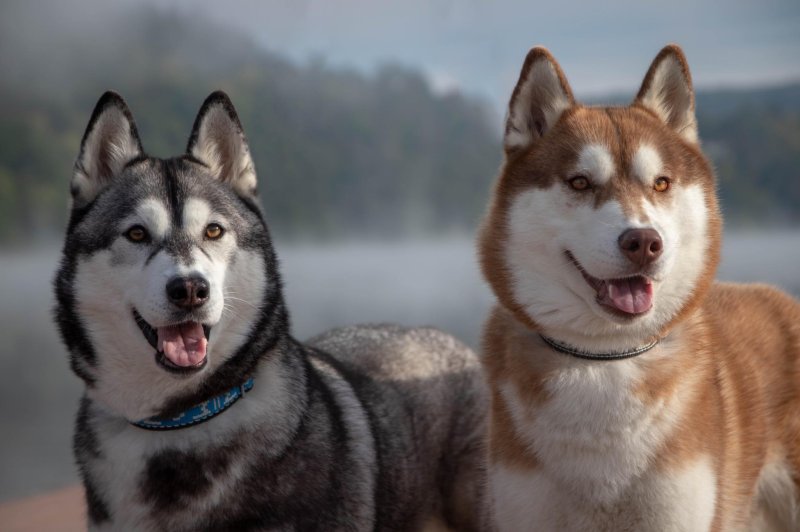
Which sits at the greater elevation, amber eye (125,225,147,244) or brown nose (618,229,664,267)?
brown nose (618,229,664,267)

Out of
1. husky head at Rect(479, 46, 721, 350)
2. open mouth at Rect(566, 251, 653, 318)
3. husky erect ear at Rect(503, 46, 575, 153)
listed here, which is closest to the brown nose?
husky head at Rect(479, 46, 721, 350)

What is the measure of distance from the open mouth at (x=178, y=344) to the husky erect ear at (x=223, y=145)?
26.8 inches

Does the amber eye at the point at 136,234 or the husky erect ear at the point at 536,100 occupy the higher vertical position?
the husky erect ear at the point at 536,100

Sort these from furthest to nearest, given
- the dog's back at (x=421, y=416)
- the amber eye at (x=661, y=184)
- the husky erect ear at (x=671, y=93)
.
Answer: the dog's back at (x=421, y=416), the husky erect ear at (x=671, y=93), the amber eye at (x=661, y=184)

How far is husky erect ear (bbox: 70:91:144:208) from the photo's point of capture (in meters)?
3.09

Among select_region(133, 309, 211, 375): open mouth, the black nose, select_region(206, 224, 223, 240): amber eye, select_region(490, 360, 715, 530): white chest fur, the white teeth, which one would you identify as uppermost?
select_region(206, 224, 223, 240): amber eye

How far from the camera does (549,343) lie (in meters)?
2.87

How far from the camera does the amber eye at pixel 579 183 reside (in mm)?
2738

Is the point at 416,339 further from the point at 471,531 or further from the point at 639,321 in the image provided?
the point at 639,321

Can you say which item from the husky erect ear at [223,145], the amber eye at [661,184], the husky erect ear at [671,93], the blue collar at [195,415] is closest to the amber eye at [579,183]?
the amber eye at [661,184]

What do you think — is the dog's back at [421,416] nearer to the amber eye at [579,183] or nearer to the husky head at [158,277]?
the husky head at [158,277]

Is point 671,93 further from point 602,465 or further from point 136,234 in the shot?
point 136,234

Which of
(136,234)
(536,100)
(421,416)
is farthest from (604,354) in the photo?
(136,234)

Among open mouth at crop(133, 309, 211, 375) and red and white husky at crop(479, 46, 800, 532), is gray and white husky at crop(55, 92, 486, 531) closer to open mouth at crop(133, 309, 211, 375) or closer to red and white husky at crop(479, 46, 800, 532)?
open mouth at crop(133, 309, 211, 375)
